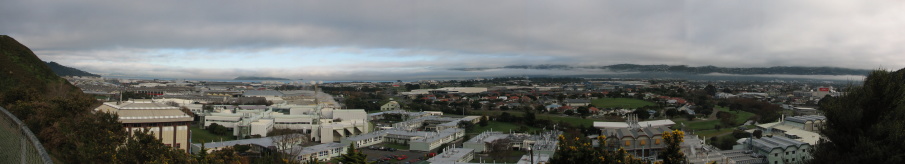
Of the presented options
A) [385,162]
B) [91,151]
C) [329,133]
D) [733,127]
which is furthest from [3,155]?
[733,127]

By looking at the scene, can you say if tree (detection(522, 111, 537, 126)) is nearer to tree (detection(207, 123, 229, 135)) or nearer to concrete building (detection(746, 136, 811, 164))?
concrete building (detection(746, 136, 811, 164))

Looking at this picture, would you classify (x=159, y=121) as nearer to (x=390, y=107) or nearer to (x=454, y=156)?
(x=454, y=156)

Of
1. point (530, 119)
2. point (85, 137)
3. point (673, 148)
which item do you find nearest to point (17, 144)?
point (85, 137)

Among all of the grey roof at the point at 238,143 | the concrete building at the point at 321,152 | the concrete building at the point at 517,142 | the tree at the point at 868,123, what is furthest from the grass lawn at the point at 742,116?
the grey roof at the point at 238,143

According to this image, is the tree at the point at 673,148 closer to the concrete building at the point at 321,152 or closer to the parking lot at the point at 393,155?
the parking lot at the point at 393,155

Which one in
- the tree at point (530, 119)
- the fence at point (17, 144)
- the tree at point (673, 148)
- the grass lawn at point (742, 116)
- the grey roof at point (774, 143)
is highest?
the fence at point (17, 144)
